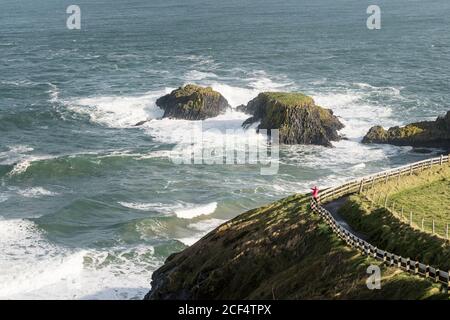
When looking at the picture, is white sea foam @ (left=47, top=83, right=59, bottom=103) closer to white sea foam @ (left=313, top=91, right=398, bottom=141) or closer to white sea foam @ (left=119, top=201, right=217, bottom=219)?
white sea foam @ (left=313, top=91, right=398, bottom=141)

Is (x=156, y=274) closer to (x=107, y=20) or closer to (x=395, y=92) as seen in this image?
(x=395, y=92)

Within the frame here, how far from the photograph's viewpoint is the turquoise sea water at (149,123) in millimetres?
53250

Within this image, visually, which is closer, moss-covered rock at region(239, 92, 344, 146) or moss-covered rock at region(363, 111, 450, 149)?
moss-covered rock at region(363, 111, 450, 149)

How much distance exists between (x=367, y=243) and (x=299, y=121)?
160ft

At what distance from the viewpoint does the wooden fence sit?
27.5 metres

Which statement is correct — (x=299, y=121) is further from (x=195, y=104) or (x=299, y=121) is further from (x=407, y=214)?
(x=407, y=214)

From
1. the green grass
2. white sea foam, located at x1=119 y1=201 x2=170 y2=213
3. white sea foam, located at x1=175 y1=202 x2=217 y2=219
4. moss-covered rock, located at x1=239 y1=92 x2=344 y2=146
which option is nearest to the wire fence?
the green grass

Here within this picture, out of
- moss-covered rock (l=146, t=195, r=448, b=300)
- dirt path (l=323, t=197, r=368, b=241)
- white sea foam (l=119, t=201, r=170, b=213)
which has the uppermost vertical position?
dirt path (l=323, t=197, r=368, b=241)

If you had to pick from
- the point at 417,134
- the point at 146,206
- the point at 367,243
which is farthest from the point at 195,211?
the point at 417,134

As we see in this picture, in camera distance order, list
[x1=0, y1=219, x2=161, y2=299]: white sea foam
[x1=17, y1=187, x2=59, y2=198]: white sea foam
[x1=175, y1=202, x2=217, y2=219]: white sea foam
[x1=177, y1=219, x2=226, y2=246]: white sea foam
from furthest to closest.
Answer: [x1=17, y1=187, x2=59, y2=198]: white sea foam, [x1=175, y1=202, x2=217, y2=219]: white sea foam, [x1=177, y1=219, x2=226, y2=246]: white sea foam, [x1=0, y1=219, x2=161, y2=299]: white sea foam

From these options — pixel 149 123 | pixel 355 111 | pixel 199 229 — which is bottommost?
pixel 199 229

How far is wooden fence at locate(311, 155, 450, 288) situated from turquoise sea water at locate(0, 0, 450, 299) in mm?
15131

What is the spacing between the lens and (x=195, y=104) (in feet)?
298

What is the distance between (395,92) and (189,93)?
3298cm
